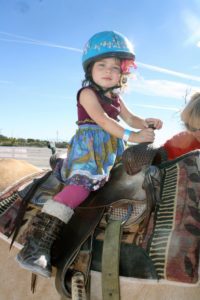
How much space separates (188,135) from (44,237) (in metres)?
1.11

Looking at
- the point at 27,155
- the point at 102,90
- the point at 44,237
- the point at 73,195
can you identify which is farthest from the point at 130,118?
the point at 27,155

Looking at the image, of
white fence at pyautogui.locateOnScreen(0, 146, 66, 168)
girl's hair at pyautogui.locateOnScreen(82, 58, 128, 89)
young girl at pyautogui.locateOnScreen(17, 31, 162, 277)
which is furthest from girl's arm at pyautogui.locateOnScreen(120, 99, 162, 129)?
white fence at pyautogui.locateOnScreen(0, 146, 66, 168)

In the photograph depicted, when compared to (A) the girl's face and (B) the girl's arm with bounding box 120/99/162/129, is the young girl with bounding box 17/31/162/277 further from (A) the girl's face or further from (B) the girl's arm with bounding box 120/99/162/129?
(B) the girl's arm with bounding box 120/99/162/129

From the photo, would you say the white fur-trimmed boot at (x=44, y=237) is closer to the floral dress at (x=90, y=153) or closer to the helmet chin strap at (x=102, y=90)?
the floral dress at (x=90, y=153)

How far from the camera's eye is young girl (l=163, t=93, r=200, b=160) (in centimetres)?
230

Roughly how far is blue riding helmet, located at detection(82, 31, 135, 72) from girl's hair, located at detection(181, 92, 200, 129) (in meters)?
0.49

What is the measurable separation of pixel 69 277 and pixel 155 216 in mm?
603

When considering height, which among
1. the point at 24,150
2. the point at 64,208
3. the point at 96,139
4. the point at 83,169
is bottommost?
the point at 24,150

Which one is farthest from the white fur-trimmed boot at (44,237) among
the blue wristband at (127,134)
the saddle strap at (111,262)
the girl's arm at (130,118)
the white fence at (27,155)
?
the white fence at (27,155)

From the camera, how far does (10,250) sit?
2.49m

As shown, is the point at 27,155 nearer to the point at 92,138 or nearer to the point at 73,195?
the point at 92,138

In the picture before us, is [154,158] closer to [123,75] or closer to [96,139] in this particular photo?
[96,139]

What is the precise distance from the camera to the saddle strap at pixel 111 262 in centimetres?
192

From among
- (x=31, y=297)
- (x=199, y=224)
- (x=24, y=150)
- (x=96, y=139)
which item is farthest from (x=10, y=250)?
(x=24, y=150)
